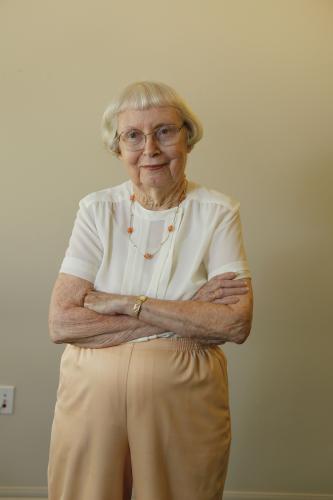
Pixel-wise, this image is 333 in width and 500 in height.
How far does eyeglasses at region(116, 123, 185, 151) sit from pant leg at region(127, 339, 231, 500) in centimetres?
52

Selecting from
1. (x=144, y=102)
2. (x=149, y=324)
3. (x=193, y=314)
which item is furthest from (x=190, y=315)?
(x=144, y=102)

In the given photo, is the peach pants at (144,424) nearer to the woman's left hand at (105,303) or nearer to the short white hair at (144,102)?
the woman's left hand at (105,303)

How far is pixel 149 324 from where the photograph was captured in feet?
4.59

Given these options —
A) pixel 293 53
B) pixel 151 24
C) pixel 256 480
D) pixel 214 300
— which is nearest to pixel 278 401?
pixel 256 480

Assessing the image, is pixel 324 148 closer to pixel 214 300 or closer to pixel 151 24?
pixel 151 24

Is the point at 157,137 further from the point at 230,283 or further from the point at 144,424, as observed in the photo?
the point at 144,424

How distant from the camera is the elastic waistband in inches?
55.6

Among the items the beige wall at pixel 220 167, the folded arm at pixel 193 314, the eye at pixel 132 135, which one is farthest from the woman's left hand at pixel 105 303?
the beige wall at pixel 220 167

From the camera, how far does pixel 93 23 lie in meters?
2.12

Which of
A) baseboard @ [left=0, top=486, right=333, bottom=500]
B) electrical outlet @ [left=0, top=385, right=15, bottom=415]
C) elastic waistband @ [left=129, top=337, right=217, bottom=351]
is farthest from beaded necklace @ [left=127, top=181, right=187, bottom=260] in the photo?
baseboard @ [left=0, top=486, right=333, bottom=500]

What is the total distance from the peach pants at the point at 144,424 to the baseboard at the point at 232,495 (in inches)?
34.9

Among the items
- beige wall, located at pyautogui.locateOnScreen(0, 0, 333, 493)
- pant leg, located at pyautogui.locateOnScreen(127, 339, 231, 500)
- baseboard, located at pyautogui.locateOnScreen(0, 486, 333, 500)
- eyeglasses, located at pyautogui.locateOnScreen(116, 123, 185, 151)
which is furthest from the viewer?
baseboard, located at pyautogui.locateOnScreen(0, 486, 333, 500)

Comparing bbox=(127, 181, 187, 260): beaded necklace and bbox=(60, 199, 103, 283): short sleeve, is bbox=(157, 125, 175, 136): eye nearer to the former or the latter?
bbox=(127, 181, 187, 260): beaded necklace

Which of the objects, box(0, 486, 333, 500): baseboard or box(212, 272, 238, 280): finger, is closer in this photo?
box(212, 272, 238, 280): finger
